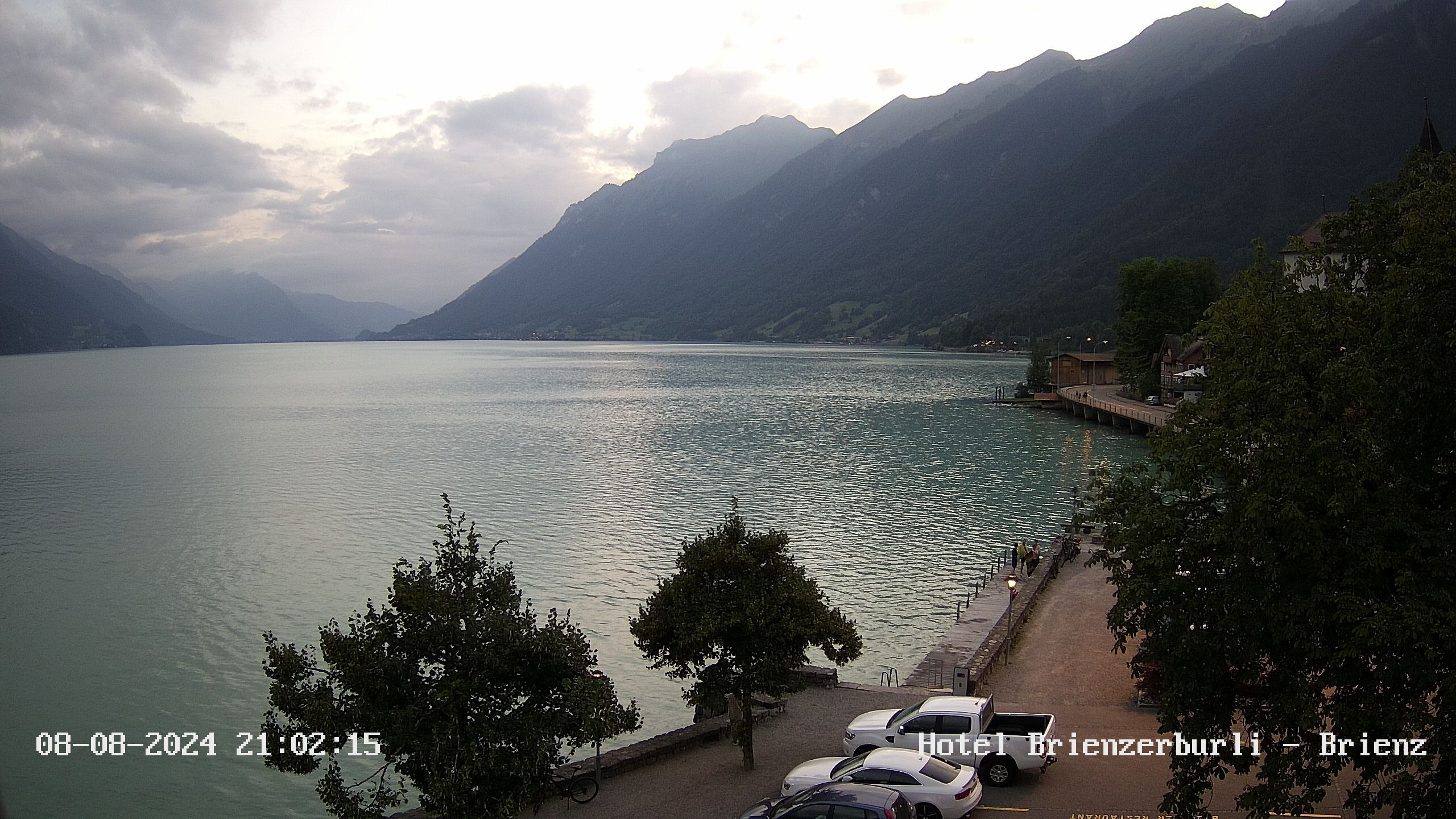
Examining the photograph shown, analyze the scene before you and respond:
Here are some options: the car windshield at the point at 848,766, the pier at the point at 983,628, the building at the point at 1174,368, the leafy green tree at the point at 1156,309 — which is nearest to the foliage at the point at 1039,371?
the leafy green tree at the point at 1156,309

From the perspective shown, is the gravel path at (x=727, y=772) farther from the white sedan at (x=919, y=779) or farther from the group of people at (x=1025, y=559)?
the group of people at (x=1025, y=559)

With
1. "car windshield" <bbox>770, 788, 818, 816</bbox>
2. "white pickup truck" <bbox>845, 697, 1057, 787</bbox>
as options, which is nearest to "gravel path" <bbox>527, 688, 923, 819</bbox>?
"white pickup truck" <bbox>845, 697, 1057, 787</bbox>

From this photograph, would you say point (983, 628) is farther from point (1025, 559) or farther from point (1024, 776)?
point (1024, 776)

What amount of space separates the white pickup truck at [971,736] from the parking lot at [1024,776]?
45 centimetres

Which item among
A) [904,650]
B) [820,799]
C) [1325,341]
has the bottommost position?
[904,650]

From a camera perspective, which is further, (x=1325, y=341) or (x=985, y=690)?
(x=985, y=690)

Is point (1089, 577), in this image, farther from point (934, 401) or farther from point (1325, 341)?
point (934, 401)

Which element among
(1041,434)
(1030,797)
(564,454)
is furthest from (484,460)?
(1030,797)

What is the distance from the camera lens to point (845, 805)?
1364cm

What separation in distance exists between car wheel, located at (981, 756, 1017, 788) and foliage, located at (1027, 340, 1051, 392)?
4345 inches

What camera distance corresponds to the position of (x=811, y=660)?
29.5 meters

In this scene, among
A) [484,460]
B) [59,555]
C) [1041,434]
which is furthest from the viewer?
[1041,434]

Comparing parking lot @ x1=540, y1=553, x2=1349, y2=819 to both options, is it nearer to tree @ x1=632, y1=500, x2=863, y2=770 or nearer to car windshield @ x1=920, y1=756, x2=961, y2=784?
car windshield @ x1=920, y1=756, x2=961, y2=784

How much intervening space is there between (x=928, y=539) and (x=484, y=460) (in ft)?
136
